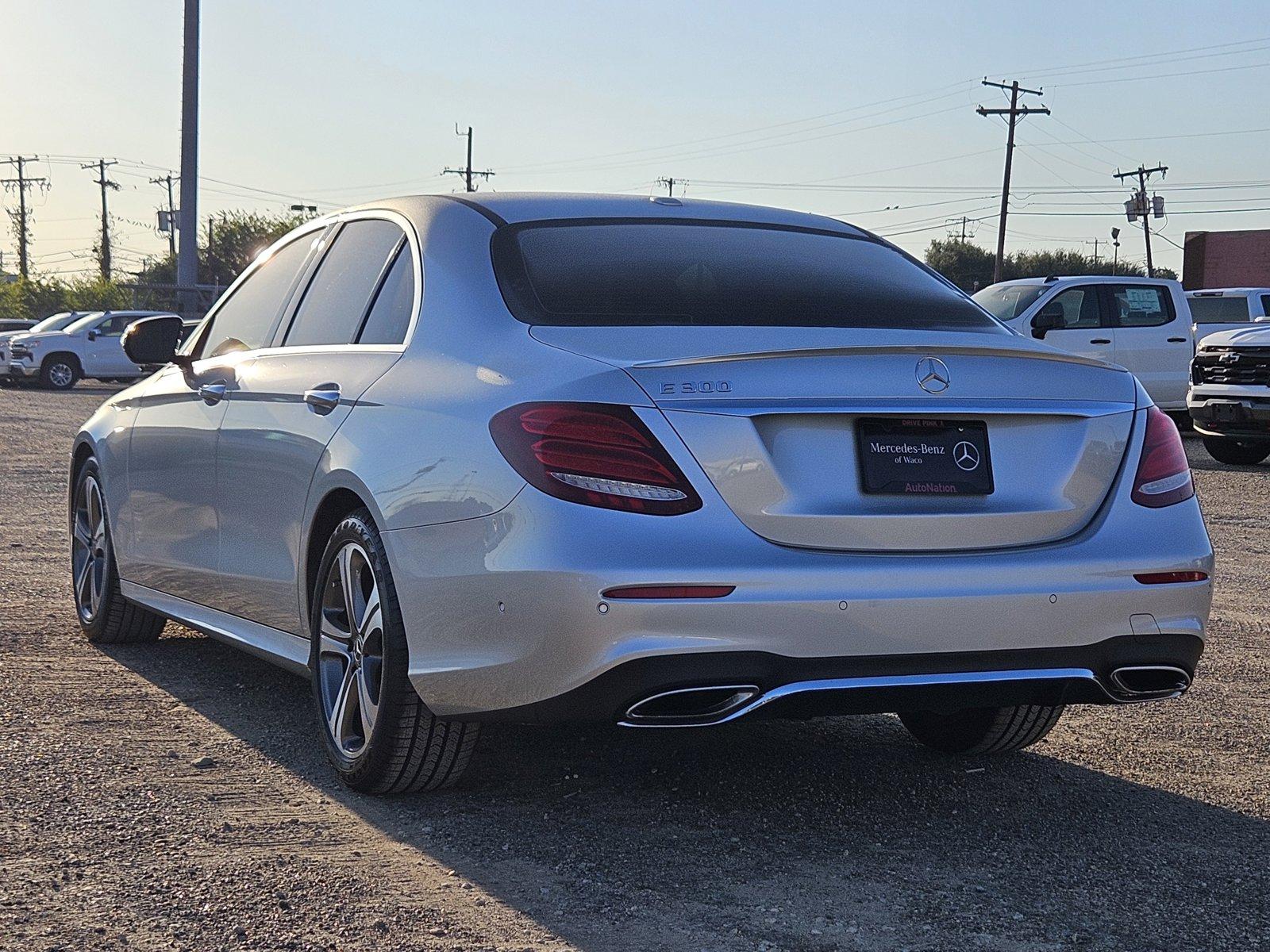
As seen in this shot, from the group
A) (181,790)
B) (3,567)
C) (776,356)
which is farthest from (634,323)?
(3,567)

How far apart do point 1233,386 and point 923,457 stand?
42.4ft

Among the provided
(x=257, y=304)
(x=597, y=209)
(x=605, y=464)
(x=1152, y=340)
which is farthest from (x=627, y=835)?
(x=1152, y=340)

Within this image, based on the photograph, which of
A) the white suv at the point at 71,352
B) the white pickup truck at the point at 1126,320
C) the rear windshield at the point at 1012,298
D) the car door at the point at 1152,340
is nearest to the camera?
the rear windshield at the point at 1012,298

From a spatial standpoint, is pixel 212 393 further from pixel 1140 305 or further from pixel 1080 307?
pixel 1140 305

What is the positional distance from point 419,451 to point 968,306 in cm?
159

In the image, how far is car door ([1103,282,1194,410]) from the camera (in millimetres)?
20281

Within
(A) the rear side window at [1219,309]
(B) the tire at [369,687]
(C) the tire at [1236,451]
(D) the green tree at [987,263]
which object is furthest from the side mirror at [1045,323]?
(D) the green tree at [987,263]

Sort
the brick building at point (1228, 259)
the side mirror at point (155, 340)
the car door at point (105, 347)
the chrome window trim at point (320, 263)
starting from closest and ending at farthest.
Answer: the chrome window trim at point (320, 263) < the side mirror at point (155, 340) < the car door at point (105, 347) < the brick building at point (1228, 259)

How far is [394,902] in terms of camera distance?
11.4 ft

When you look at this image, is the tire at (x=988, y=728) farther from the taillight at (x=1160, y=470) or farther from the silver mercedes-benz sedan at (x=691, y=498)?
the taillight at (x=1160, y=470)

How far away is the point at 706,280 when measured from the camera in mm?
4246

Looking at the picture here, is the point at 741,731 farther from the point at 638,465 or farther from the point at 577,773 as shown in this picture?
the point at 638,465

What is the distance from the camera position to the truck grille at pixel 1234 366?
15.4 meters

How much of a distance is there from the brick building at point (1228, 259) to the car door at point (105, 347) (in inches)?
1603
